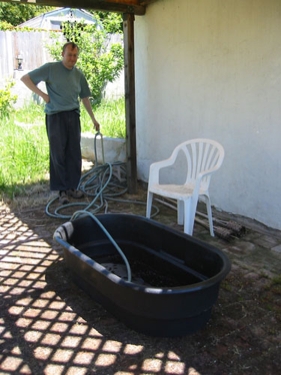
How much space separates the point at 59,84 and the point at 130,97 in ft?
2.94

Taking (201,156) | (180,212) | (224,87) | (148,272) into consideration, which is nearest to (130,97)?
(224,87)

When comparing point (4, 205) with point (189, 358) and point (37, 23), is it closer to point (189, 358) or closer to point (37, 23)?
point (189, 358)

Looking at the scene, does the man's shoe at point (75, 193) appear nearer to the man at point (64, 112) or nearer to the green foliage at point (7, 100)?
the man at point (64, 112)

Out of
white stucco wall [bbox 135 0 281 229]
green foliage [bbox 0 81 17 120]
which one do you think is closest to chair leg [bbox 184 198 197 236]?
white stucco wall [bbox 135 0 281 229]

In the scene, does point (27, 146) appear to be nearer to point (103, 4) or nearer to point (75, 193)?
point (75, 193)

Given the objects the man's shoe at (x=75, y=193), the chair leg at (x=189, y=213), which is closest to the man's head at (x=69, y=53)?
the man's shoe at (x=75, y=193)

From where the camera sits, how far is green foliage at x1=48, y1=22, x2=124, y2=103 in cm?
1021

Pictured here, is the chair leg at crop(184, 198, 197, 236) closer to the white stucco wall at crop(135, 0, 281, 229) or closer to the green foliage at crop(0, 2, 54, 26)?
the white stucco wall at crop(135, 0, 281, 229)

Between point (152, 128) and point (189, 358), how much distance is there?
3.44 metres

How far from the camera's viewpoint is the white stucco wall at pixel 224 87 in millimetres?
3459

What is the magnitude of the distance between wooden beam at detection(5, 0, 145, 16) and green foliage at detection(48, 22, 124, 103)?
5.36m

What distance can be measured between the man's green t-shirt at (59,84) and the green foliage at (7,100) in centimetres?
455

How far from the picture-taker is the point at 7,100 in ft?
30.3

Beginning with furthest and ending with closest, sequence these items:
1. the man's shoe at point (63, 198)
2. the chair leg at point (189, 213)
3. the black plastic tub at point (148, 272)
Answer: the man's shoe at point (63, 198), the chair leg at point (189, 213), the black plastic tub at point (148, 272)
